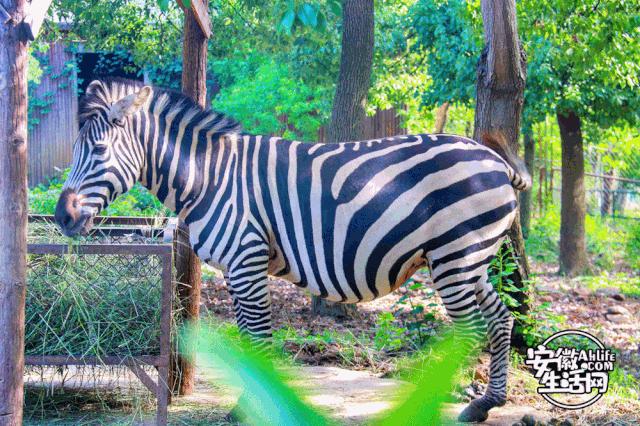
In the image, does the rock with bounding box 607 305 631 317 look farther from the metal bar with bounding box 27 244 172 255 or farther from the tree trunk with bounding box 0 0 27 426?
the tree trunk with bounding box 0 0 27 426

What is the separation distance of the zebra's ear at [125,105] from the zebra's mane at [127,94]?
55 mm

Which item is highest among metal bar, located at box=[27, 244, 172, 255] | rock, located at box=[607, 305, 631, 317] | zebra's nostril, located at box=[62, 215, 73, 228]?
zebra's nostril, located at box=[62, 215, 73, 228]

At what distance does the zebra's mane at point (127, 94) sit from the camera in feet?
14.1

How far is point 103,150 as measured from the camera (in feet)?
13.9

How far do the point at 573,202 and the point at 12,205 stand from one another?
412 inches

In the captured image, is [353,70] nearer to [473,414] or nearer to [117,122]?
[117,122]

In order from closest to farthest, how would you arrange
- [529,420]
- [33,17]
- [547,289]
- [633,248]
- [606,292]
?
1. [33,17]
2. [529,420]
3. [606,292]
4. [547,289]
5. [633,248]

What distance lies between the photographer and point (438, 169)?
14.1 feet

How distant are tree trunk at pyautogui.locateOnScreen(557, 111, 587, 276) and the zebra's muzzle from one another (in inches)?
355

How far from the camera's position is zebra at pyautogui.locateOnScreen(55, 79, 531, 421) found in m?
4.26

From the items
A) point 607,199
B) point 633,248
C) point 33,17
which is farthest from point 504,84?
point 607,199

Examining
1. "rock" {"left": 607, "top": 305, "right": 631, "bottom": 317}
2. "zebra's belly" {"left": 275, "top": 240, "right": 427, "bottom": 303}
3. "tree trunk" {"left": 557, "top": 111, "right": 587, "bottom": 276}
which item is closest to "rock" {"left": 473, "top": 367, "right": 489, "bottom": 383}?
"zebra's belly" {"left": 275, "top": 240, "right": 427, "bottom": 303}

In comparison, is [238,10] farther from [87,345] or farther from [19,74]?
[19,74]

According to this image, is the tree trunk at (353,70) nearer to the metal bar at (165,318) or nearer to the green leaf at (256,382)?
the metal bar at (165,318)
